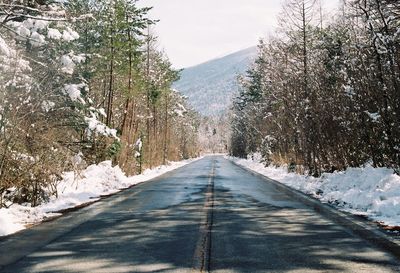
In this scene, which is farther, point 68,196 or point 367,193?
point 68,196

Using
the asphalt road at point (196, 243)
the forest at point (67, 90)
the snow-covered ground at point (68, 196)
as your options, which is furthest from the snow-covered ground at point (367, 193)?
the forest at point (67, 90)

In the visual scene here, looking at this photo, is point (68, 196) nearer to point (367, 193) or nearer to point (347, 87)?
point (367, 193)

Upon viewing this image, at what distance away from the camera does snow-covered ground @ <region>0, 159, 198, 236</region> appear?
9766 mm

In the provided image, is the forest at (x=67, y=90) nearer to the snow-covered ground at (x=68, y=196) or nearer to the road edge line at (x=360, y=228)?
the snow-covered ground at (x=68, y=196)

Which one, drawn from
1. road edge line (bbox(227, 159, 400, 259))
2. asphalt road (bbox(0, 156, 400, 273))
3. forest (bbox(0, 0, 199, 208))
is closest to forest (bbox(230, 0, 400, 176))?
road edge line (bbox(227, 159, 400, 259))

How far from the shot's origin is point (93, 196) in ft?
53.8

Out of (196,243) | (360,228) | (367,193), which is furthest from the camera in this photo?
(367,193)

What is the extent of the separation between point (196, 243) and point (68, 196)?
850 cm

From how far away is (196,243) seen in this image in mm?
7633

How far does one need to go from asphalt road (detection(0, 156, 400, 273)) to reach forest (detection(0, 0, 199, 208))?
2288 mm

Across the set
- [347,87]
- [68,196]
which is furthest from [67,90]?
[347,87]

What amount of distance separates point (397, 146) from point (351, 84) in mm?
3941

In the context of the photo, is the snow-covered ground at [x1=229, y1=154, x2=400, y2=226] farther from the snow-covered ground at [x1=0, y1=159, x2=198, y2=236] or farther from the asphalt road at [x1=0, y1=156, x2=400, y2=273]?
the snow-covered ground at [x1=0, y1=159, x2=198, y2=236]

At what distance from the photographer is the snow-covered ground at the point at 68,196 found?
977cm
